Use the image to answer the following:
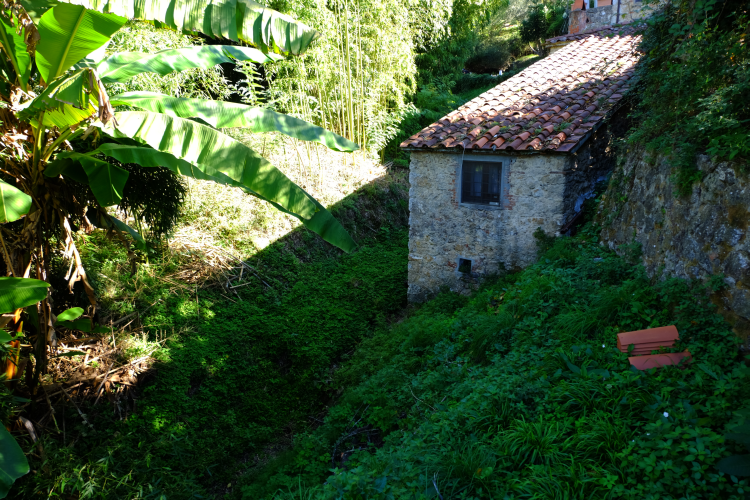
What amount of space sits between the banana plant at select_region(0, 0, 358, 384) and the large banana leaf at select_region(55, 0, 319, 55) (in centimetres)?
1

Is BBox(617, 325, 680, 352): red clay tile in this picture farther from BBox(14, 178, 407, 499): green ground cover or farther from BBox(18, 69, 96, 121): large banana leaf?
BBox(18, 69, 96, 121): large banana leaf

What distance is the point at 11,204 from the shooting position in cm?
321

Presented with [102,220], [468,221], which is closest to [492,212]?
[468,221]

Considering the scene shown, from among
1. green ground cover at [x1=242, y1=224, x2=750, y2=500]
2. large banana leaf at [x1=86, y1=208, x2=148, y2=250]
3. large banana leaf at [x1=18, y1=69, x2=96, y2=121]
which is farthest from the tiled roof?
large banana leaf at [x1=18, y1=69, x2=96, y2=121]

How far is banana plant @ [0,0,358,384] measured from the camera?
337 cm

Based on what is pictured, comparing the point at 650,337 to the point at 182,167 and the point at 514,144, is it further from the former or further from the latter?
the point at 182,167

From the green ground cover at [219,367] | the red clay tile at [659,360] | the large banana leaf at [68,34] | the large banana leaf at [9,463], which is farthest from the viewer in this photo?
the green ground cover at [219,367]

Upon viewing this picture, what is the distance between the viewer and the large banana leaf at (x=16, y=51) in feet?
12.0

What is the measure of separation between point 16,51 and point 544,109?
299 inches

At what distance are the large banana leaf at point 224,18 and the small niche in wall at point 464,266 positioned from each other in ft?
16.1

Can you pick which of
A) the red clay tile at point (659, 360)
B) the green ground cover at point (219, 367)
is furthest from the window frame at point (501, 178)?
the red clay tile at point (659, 360)

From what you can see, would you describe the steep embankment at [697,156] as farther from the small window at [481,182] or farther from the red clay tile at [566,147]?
the small window at [481,182]

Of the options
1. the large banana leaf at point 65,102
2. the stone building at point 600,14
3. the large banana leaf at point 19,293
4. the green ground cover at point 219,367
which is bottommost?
the green ground cover at point 219,367

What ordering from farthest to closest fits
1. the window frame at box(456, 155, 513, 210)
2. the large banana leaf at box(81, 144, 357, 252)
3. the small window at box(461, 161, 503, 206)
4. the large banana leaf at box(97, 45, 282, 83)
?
the small window at box(461, 161, 503, 206) < the window frame at box(456, 155, 513, 210) < the large banana leaf at box(97, 45, 282, 83) < the large banana leaf at box(81, 144, 357, 252)
